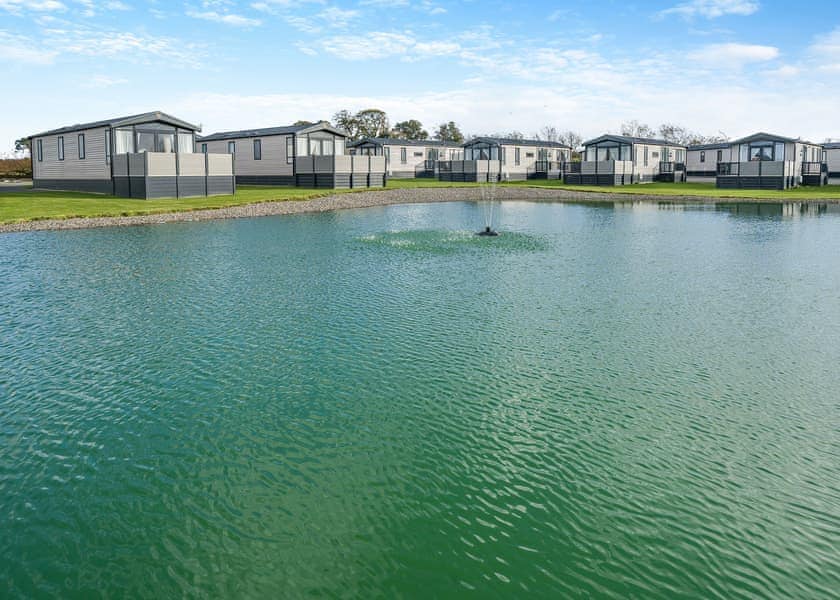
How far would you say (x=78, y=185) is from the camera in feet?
149

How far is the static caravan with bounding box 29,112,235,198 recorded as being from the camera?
127 ft

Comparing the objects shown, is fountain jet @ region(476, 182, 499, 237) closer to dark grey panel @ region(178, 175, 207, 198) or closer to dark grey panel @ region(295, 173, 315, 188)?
dark grey panel @ region(295, 173, 315, 188)

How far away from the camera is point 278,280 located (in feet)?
58.1

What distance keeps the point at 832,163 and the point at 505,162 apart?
33433mm

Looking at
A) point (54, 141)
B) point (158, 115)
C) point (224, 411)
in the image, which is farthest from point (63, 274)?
point (54, 141)

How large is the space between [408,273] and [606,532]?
Result: 13235 millimetres

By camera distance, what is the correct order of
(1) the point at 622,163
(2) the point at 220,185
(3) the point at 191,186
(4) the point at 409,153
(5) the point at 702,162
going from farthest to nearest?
(4) the point at 409,153
(5) the point at 702,162
(1) the point at 622,163
(2) the point at 220,185
(3) the point at 191,186

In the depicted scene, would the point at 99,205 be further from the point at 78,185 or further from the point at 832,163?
the point at 832,163

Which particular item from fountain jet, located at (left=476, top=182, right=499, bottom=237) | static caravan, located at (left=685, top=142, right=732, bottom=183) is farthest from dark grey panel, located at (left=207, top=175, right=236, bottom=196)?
static caravan, located at (left=685, top=142, right=732, bottom=183)

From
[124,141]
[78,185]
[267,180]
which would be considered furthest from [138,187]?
[267,180]

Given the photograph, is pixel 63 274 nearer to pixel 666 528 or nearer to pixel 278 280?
pixel 278 280

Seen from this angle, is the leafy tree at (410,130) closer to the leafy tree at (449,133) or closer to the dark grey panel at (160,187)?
the leafy tree at (449,133)

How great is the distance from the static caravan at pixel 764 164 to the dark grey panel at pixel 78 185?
51.6 m

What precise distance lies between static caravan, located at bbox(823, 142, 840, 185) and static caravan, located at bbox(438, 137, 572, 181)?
87.2 ft
